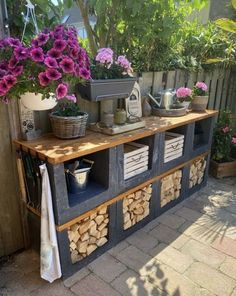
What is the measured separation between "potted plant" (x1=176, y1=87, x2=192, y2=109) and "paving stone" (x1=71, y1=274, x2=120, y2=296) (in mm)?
1696

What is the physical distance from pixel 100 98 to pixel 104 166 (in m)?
0.47

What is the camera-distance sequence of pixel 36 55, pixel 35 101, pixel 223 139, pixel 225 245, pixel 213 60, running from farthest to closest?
pixel 223 139 → pixel 213 60 → pixel 225 245 → pixel 35 101 → pixel 36 55

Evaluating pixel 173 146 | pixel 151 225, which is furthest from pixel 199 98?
pixel 151 225

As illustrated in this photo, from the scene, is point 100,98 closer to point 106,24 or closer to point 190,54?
point 106,24

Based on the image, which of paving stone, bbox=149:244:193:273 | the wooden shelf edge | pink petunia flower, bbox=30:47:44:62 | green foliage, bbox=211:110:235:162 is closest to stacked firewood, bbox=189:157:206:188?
the wooden shelf edge

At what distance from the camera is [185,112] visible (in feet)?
8.11

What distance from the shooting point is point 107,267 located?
178cm

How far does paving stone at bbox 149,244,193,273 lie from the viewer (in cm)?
180

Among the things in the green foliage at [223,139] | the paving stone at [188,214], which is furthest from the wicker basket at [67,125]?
the green foliage at [223,139]

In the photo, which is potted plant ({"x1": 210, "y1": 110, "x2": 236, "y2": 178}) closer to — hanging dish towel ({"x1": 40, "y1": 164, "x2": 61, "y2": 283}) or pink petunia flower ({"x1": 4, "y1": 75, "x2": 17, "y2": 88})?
hanging dish towel ({"x1": 40, "y1": 164, "x2": 61, "y2": 283})

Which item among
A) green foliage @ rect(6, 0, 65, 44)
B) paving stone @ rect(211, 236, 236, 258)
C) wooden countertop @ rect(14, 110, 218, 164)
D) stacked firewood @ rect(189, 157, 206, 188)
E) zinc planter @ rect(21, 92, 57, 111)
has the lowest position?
paving stone @ rect(211, 236, 236, 258)

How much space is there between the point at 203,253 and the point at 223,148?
5.12 feet

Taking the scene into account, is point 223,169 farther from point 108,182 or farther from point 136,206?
point 108,182

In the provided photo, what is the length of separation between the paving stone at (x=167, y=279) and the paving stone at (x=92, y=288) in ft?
0.79
